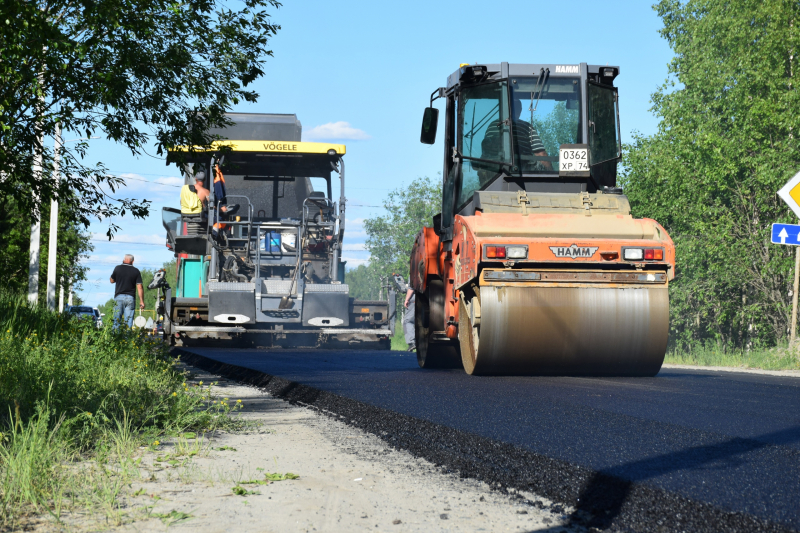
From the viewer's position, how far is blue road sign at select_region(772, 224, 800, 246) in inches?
459

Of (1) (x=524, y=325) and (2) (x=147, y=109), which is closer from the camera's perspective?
(1) (x=524, y=325)

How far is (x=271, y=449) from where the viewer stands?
4.76 meters

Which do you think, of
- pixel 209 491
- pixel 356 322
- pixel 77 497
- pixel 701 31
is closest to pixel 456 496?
pixel 209 491

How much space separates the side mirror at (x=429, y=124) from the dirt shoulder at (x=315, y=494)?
5150mm

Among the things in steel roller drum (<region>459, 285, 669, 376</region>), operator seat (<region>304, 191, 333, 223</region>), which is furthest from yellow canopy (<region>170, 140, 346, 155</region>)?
steel roller drum (<region>459, 285, 669, 376</region>)

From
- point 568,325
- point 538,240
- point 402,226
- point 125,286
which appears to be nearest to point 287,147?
point 125,286

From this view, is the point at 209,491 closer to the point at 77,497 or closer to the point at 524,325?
the point at 77,497

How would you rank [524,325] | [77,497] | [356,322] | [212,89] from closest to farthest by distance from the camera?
[77,497] < [524,325] < [212,89] < [356,322]

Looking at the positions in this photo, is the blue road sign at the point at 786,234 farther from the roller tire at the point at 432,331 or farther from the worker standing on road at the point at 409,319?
the worker standing on road at the point at 409,319

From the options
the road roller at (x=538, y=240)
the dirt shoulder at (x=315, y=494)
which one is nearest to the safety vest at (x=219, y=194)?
the road roller at (x=538, y=240)

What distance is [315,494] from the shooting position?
141 inches

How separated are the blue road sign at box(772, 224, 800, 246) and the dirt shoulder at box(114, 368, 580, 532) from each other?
27.8ft

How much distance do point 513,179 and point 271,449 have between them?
207 inches

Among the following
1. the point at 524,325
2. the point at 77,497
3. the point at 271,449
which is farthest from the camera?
the point at 524,325
